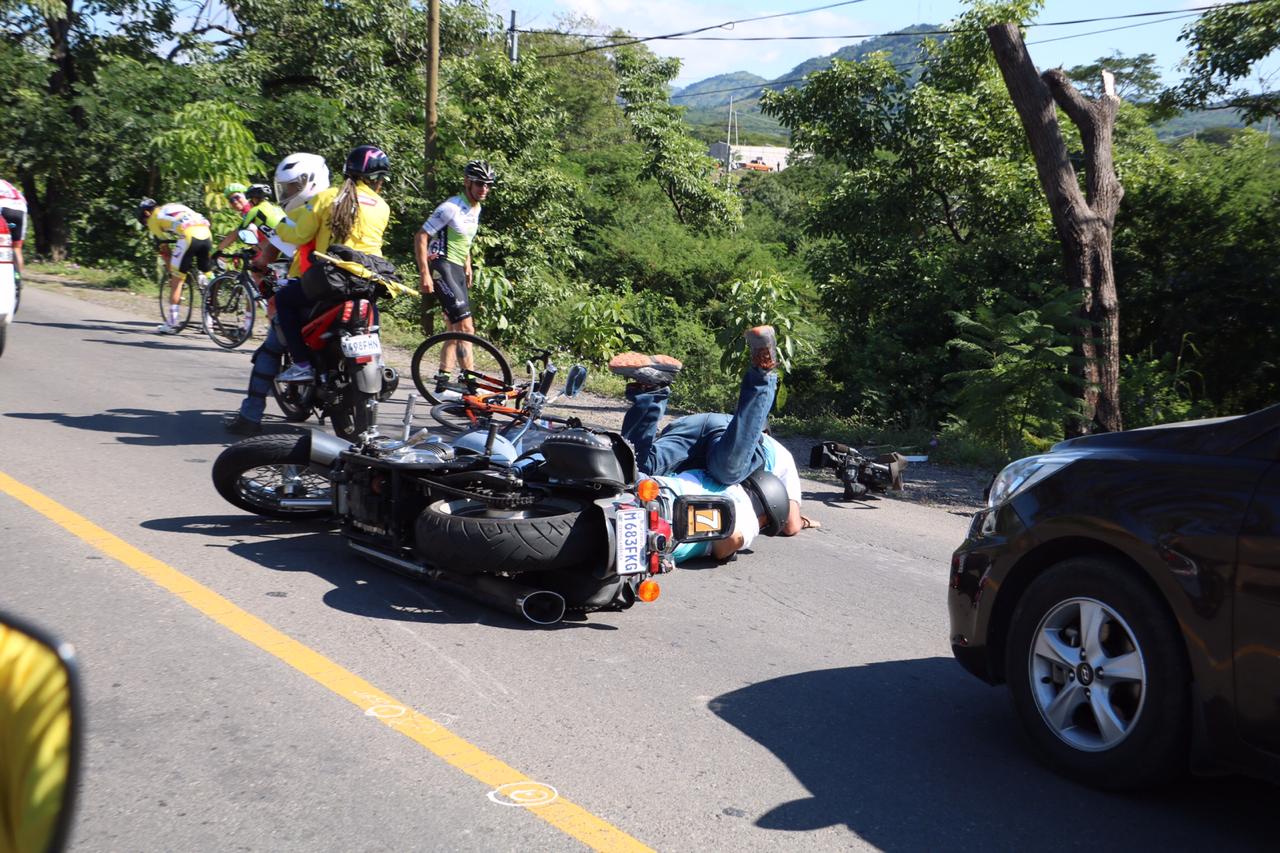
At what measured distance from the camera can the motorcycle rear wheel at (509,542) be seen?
16.8 ft

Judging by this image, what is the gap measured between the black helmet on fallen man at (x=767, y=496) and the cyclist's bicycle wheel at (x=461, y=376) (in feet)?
5.92

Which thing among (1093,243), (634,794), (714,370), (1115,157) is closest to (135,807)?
(634,794)

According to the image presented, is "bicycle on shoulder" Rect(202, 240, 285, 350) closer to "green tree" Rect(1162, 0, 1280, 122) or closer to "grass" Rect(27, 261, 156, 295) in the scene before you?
"grass" Rect(27, 261, 156, 295)

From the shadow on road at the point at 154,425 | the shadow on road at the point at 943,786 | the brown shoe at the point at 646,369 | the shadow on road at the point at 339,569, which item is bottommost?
the shadow on road at the point at 943,786

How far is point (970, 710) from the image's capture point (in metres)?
4.72

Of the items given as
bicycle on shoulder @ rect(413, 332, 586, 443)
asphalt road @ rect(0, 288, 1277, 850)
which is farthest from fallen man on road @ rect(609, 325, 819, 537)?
asphalt road @ rect(0, 288, 1277, 850)

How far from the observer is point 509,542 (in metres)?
5.11

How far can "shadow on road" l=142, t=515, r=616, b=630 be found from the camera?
17.5 ft

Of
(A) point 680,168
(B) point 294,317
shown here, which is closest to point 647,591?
(B) point 294,317

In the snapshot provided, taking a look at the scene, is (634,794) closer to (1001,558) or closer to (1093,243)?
(1001,558)

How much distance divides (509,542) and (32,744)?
3.62m

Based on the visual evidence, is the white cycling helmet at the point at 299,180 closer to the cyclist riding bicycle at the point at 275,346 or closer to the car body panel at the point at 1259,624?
the cyclist riding bicycle at the point at 275,346

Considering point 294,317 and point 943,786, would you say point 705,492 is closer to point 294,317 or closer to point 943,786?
point 943,786

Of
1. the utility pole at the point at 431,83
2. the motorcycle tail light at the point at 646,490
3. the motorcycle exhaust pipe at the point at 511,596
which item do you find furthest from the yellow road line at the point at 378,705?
the utility pole at the point at 431,83
